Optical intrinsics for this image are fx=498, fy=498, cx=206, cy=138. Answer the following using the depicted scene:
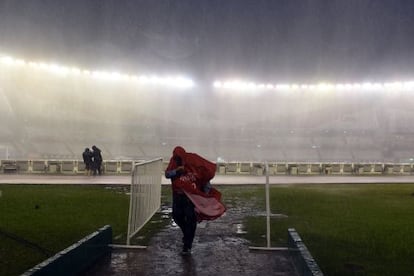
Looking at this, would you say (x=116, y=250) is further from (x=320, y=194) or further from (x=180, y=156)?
(x=320, y=194)

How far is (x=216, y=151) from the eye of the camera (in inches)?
2051

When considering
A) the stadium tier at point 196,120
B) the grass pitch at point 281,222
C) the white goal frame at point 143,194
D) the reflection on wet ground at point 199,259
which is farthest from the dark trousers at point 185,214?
the stadium tier at point 196,120

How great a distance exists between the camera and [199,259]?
820 cm

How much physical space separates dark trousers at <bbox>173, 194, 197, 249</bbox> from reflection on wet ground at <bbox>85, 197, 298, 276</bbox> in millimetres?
421

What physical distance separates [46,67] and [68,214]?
44224 millimetres

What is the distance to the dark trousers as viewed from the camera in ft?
27.7

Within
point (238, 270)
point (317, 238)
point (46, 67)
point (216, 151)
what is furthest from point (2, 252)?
point (46, 67)

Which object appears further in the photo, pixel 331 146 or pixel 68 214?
pixel 331 146

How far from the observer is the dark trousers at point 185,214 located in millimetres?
8430

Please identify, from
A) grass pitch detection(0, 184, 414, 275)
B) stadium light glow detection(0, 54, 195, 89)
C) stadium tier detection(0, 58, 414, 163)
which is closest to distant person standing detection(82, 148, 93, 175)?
grass pitch detection(0, 184, 414, 275)

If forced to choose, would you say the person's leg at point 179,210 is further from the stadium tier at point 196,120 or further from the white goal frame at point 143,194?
the stadium tier at point 196,120

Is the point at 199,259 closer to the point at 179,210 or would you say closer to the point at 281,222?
the point at 179,210

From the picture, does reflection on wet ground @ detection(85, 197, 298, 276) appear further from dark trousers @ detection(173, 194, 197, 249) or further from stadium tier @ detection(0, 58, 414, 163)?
stadium tier @ detection(0, 58, 414, 163)

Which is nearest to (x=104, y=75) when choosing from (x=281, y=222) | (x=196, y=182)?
(x=281, y=222)
